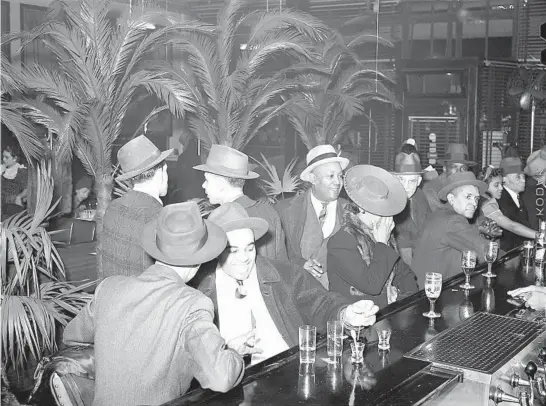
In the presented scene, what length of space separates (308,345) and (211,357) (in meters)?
0.55

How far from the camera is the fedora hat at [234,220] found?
3.13 m

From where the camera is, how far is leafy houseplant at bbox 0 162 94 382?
4016 mm

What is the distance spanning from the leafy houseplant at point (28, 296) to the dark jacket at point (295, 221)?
1510 millimetres

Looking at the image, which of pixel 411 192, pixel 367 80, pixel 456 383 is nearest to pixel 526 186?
pixel 411 192

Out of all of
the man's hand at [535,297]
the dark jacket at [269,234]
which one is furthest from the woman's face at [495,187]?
the man's hand at [535,297]

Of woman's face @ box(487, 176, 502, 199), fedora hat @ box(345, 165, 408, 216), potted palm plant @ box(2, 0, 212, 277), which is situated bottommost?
woman's face @ box(487, 176, 502, 199)

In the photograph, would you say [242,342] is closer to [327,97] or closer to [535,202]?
[535,202]

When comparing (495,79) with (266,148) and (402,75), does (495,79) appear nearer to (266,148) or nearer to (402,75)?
(402,75)

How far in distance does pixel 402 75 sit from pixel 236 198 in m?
7.02

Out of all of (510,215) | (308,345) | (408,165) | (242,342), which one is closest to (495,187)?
(510,215)

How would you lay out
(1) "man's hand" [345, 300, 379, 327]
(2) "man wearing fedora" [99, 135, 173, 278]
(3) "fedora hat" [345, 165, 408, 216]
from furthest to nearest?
(2) "man wearing fedora" [99, 135, 173, 278], (3) "fedora hat" [345, 165, 408, 216], (1) "man's hand" [345, 300, 379, 327]

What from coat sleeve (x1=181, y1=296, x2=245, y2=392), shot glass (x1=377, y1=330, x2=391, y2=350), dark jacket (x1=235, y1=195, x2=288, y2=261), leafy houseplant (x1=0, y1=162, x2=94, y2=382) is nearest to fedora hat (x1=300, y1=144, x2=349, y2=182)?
dark jacket (x1=235, y1=195, x2=288, y2=261)

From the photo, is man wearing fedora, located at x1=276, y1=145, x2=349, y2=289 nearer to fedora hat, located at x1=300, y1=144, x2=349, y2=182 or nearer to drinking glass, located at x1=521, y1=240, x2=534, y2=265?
fedora hat, located at x1=300, y1=144, x2=349, y2=182

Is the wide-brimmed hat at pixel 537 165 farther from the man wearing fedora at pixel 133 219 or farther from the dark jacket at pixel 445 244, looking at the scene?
the man wearing fedora at pixel 133 219
